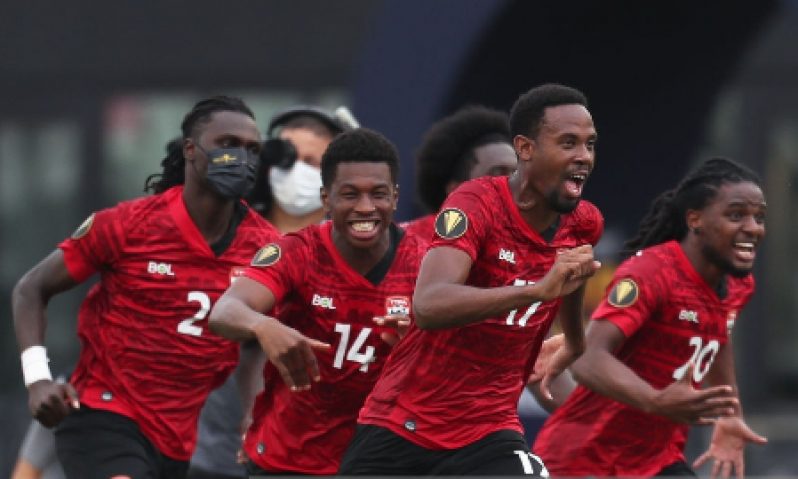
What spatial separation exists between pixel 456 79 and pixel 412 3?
51 centimetres

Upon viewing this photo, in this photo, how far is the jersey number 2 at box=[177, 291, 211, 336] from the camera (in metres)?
8.09

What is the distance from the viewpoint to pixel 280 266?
7410 millimetres

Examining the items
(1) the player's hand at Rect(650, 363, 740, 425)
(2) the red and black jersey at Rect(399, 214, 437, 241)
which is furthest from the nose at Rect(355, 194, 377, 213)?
(1) the player's hand at Rect(650, 363, 740, 425)

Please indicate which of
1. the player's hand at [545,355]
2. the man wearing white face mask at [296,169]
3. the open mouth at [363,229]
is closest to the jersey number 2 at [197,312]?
the open mouth at [363,229]

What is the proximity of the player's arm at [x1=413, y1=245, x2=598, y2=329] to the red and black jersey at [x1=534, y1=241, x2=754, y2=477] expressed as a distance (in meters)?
1.53

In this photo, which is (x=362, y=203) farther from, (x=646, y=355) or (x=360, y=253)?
(x=646, y=355)

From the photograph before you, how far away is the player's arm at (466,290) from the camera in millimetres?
6453

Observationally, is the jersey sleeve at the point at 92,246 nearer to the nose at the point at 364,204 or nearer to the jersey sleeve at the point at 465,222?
the nose at the point at 364,204

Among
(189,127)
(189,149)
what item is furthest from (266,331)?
(189,127)

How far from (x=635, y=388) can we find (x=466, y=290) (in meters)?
1.28

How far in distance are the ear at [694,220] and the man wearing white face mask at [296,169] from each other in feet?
6.21

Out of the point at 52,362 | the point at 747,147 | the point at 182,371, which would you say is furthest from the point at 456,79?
the point at 52,362

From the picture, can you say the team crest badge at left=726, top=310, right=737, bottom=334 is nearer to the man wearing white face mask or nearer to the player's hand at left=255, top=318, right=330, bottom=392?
the man wearing white face mask

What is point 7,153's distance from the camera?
16.6m
